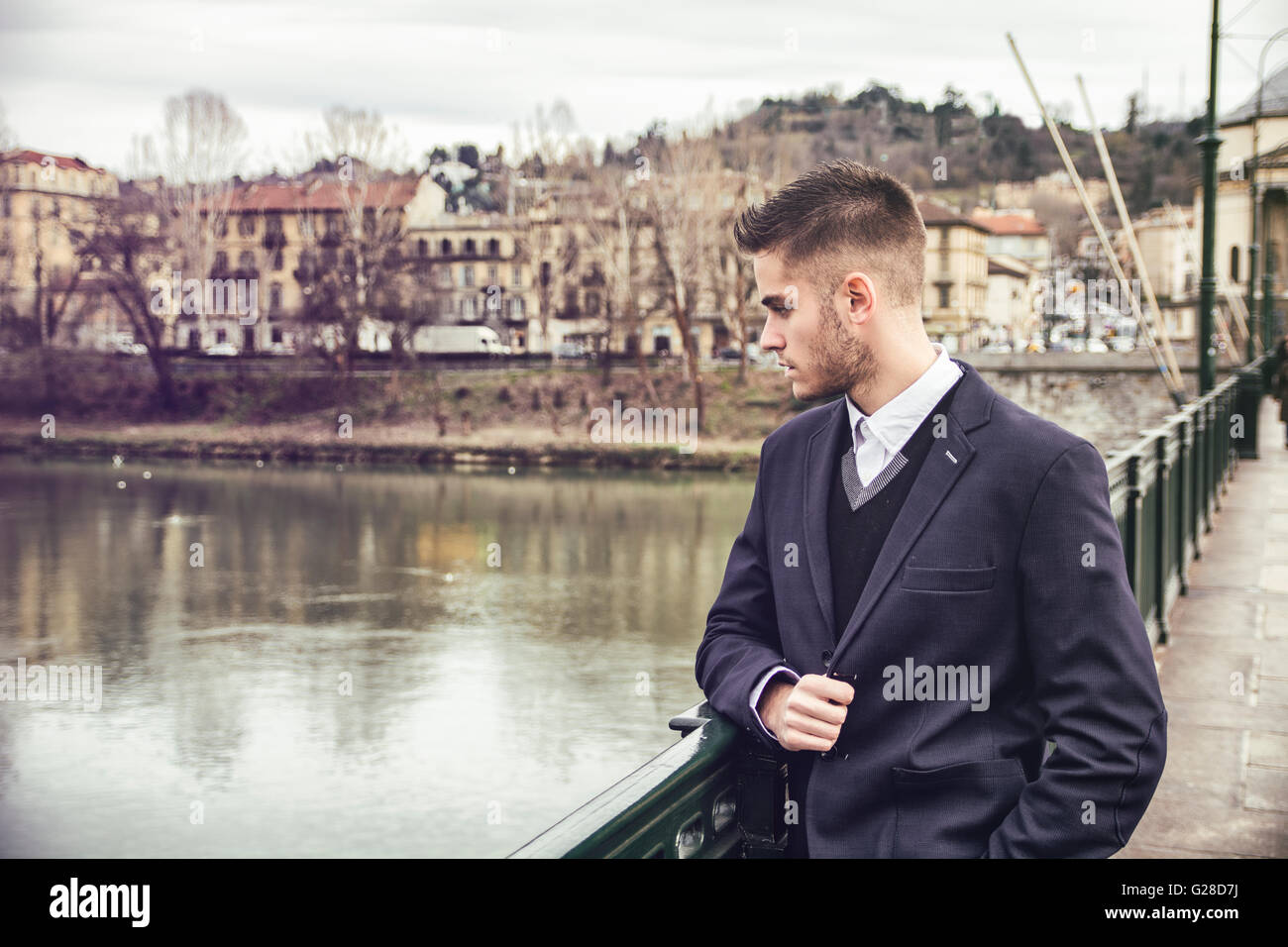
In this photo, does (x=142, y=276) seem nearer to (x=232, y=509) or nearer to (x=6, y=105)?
(x=6, y=105)

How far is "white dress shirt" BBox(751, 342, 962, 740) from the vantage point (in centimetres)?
206

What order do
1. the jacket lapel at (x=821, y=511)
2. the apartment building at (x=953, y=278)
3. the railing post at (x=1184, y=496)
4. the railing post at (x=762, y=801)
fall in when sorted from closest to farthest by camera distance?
the jacket lapel at (x=821, y=511)
the railing post at (x=762, y=801)
the railing post at (x=1184, y=496)
the apartment building at (x=953, y=278)

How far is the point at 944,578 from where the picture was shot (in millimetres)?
1937

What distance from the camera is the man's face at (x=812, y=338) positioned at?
208 cm

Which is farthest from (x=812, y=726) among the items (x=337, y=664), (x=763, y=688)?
(x=337, y=664)

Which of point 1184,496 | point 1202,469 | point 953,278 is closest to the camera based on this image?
point 1184,496

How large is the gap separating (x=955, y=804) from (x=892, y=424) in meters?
0.58

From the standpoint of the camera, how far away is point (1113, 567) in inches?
75.3

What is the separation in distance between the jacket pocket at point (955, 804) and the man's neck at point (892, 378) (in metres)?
0.56

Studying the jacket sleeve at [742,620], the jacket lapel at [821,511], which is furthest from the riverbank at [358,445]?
the jacket lapel at [821,511]

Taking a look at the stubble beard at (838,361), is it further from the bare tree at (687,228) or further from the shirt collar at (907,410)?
the bare tree at (687,228)

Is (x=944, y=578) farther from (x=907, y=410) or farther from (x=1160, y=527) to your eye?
(x=1160, y=527)
